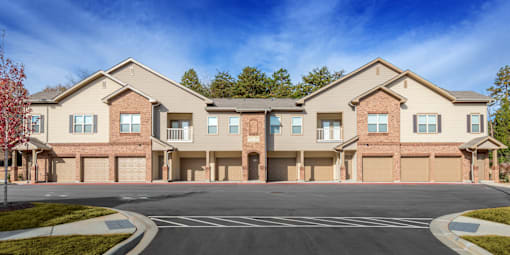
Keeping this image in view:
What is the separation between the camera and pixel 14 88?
13.4 metres

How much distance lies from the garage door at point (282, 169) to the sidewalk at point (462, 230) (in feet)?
64.4

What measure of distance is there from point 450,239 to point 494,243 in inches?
38.3

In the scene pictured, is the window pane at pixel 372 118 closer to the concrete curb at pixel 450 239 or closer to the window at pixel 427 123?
the window at pixel 427 123

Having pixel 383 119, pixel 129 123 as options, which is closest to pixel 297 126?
pixel 383 119

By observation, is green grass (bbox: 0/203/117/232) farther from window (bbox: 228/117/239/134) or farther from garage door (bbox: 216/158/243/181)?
garage door (bbox: 216/158/243/181)

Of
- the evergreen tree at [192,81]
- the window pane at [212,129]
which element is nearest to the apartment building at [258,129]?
the window pane at [212,129]

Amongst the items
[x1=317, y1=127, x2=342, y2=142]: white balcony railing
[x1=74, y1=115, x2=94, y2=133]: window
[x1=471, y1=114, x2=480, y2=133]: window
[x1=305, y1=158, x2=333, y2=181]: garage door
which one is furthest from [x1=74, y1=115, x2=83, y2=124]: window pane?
[x1=471, y1=114, x2=480, y2=133]: window

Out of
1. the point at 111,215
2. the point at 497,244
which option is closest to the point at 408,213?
the point at 497,244

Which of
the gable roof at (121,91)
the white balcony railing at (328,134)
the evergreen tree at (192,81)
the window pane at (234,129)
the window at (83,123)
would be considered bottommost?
the white balcony railing at (328,134)

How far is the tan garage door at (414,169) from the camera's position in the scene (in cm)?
2909

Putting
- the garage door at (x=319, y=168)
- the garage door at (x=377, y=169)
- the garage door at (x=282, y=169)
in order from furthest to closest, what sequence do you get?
the garage door at (x=282, y=169), the garage door at (x=319, y=168), the garage door at (x=377, y=169)

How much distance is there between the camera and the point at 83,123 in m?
28.8

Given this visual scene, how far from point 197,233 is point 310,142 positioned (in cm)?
2133

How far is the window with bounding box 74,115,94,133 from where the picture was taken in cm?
2875
